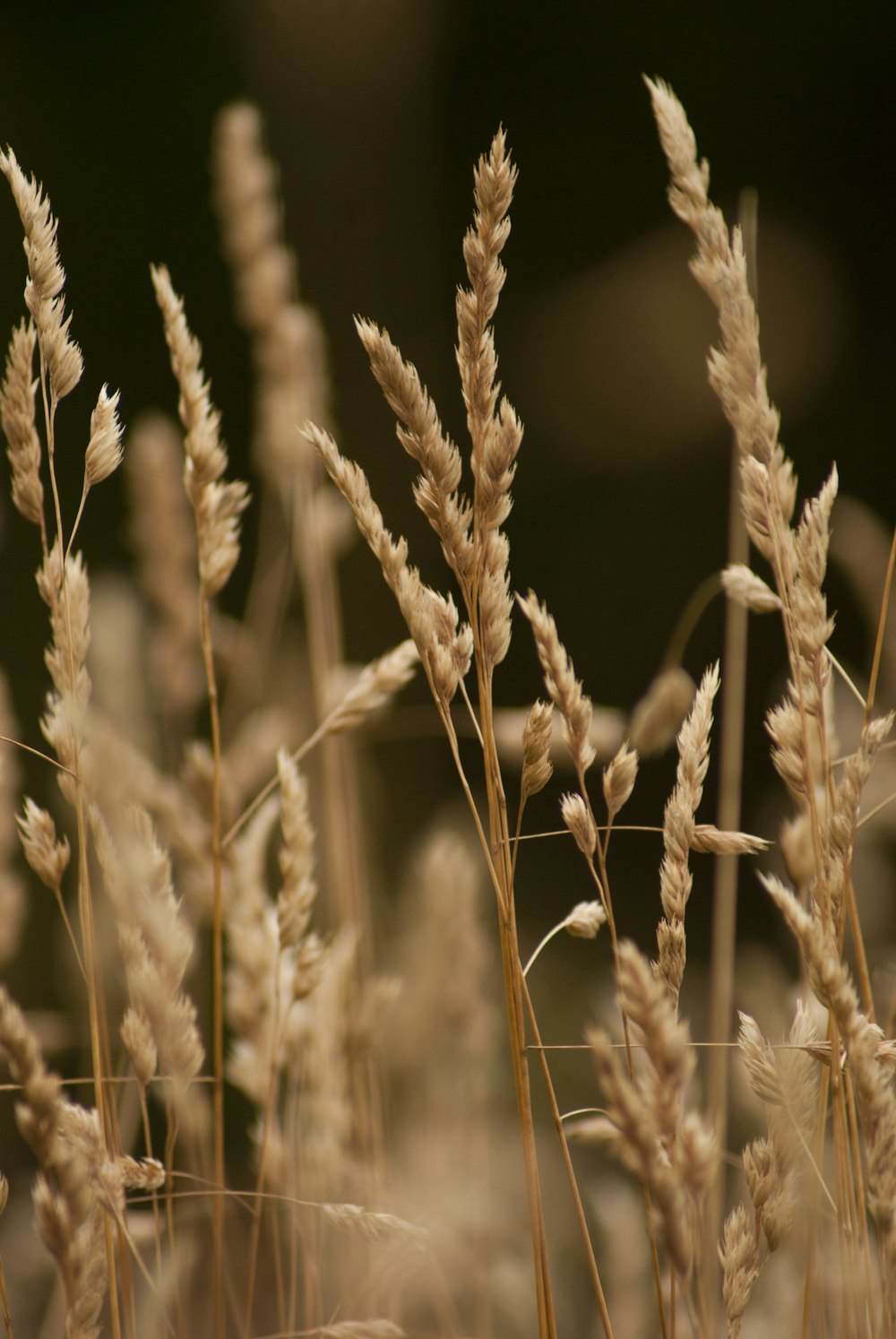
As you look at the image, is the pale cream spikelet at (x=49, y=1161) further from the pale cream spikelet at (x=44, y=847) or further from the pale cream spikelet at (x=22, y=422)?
the pale cream spikelet at (x=22, y=422)

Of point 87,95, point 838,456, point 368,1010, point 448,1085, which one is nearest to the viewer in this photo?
point 368,1010

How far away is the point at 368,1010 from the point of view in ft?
2.66

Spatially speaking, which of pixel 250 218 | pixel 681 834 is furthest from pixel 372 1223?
pixel 250 218

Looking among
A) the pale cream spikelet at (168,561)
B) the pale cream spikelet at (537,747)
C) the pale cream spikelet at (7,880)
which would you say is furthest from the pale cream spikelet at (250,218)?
the pale cream spikelet at (537,747)

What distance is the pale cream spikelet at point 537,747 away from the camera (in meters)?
0.52

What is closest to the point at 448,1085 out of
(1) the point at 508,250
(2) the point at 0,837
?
(2) the point at 0,837

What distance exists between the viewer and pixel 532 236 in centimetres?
348

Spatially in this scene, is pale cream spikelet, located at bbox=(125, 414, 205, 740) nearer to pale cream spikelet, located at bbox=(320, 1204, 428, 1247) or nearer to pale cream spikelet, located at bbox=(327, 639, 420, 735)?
pale cream spikelet, located at bbox=(327, 639, 420, 735)

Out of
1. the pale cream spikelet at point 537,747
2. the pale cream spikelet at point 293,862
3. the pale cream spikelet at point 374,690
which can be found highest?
the pale cream spikelet at point 374,690

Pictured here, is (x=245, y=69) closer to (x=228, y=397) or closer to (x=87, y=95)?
(x=87, y=95)

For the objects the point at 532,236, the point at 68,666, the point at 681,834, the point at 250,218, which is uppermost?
the point at 532,236

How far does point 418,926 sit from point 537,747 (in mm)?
545

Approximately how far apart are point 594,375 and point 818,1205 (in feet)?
9.81

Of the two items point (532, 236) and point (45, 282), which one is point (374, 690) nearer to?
point (45, 282)
